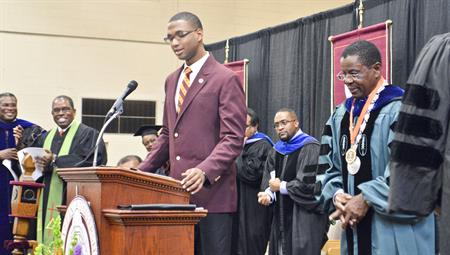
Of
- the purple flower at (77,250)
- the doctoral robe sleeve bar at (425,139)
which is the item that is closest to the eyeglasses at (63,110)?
the purple flower at (77,250)

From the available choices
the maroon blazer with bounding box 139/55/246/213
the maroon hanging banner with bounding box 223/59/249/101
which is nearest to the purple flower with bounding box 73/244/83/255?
the maroon blazer with bounding box 139/55/246/213

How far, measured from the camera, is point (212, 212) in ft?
11.7

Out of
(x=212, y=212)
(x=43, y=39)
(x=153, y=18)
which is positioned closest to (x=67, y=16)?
(x=43, y=39)

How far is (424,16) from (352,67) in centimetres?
276

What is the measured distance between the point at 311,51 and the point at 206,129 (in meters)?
4.42

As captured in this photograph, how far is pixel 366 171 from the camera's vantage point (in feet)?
11.5

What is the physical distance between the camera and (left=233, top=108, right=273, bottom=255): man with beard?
769 cm

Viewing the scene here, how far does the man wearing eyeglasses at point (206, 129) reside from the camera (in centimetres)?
352

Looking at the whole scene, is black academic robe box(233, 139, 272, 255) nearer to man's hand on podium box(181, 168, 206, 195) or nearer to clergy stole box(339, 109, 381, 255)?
clergy stole box(339, 109, 381, 255)

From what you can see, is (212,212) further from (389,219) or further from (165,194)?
(389,219)

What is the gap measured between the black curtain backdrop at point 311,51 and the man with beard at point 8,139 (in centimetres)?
267

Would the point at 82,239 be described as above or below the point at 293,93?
below

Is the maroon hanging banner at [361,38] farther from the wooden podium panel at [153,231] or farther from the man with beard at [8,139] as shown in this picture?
the wooden podium panel at [153,231]

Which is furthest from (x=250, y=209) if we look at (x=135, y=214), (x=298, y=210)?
(x=135, y=214)
